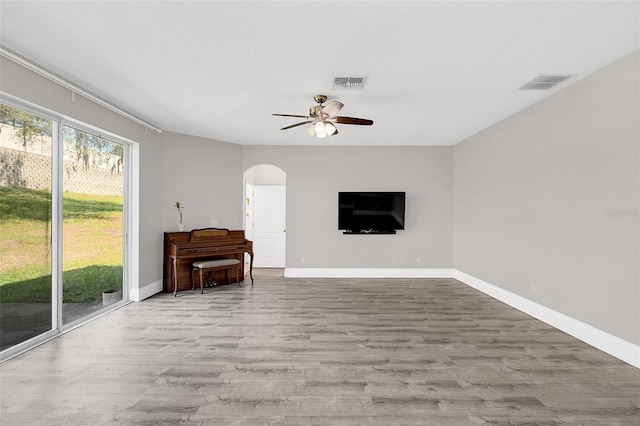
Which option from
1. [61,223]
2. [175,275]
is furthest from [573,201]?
[61,223]

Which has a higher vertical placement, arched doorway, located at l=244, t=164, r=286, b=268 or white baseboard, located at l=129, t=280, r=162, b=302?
arched doorway, located at l=244, t=164, r=286, b=268

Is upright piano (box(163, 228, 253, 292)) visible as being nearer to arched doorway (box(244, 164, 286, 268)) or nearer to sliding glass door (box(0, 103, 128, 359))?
sliding glass door (box(0, 103, 128, 359))

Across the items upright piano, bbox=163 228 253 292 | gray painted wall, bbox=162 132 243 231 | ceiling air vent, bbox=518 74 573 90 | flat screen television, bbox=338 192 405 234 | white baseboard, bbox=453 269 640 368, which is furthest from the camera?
flat screen television, bbox=338 192 405 234

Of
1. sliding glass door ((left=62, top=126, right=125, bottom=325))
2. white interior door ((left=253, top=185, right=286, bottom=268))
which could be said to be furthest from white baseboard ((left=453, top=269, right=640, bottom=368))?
sliding glass door ((left=62, top=126, right=125, bottom=325))

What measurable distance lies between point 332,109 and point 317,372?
101 inches

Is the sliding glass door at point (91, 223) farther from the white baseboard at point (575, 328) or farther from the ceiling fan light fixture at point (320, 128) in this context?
the white baseboard at point (575, 328)

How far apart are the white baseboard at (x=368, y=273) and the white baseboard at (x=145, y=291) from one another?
233 cm

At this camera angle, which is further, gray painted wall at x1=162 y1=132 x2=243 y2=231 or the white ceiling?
gray painted wall at x1=162 y1=132 x2=243 y2=231

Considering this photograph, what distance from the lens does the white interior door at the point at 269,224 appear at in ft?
24.1

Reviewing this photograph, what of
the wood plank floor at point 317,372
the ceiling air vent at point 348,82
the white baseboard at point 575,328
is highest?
the ceiling air vent at point 348,82

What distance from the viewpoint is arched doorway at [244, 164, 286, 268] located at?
736 centimetres

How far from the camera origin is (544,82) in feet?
10.4

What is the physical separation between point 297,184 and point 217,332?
3.54 metres

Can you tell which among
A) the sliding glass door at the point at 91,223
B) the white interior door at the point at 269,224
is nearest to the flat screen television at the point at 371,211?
the white interior door at the point at 269,224
